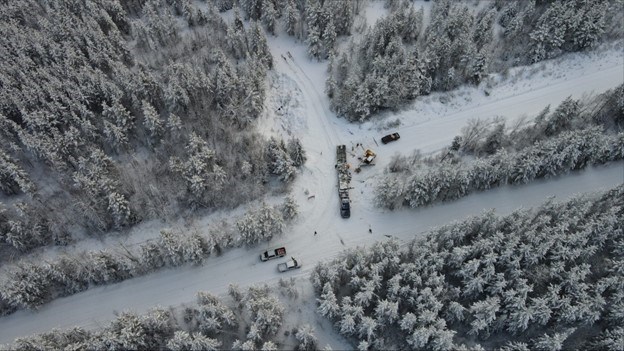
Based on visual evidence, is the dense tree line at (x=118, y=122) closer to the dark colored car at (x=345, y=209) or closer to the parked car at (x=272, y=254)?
the dark colored car at (x=345, y=209)

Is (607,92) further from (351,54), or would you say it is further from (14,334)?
(14,334)

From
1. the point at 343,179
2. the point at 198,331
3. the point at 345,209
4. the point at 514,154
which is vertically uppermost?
the point at 343,179

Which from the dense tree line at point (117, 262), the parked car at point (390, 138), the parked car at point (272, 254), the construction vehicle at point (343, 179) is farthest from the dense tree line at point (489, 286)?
the parked car at point (390, 138)

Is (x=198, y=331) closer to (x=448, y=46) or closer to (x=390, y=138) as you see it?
(x=390, y=138)

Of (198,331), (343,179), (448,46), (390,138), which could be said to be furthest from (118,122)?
(448,46)

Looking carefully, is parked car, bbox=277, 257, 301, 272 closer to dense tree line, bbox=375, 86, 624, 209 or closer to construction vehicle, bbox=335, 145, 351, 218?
construction vehicle, bbox=335, 145, 351, 218

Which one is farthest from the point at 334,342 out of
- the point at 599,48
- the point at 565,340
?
the point at 599,48
